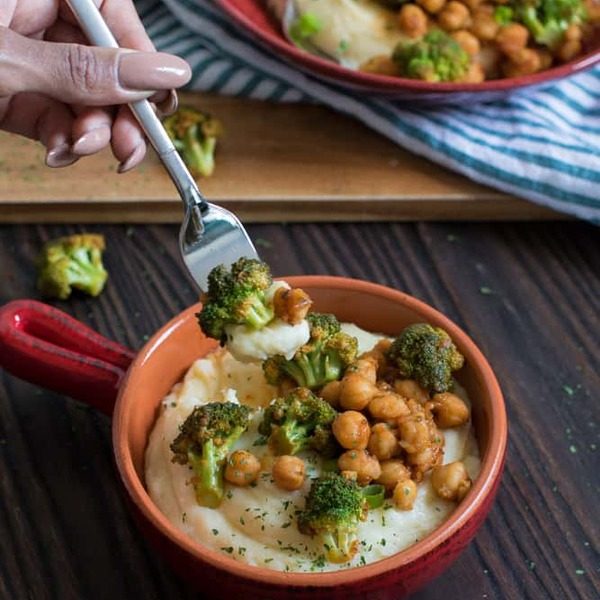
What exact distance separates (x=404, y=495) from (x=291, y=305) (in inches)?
11.5

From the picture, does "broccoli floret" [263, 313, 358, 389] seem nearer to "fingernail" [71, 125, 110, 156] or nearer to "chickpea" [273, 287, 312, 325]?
"chickpea" [273, 287, 312, 325]

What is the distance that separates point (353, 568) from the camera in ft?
4.28

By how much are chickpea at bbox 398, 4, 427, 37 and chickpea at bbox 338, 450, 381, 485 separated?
1.21 metres

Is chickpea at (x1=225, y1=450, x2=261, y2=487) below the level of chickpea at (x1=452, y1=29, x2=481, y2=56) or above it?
below

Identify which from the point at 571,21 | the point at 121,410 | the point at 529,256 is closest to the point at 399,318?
the point at 121,410

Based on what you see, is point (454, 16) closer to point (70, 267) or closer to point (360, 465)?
point (70, 267)

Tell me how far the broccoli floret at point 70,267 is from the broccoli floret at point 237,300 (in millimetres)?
573

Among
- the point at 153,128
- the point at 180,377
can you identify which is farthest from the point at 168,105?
the point at 180,377

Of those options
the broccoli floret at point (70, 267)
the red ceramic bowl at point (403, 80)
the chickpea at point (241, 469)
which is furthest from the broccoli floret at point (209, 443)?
the red ceramic bowl at point (403, 80)

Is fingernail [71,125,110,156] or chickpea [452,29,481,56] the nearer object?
fingernail [71,125,110,156]

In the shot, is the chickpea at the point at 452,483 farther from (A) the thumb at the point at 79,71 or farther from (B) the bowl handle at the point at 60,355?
(A) the thumb at the point at 79,71

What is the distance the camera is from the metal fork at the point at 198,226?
166 cm

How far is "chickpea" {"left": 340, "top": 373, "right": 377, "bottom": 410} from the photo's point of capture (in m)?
1.44

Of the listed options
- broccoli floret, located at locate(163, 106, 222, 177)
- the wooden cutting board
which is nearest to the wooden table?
the wooden cutting board
